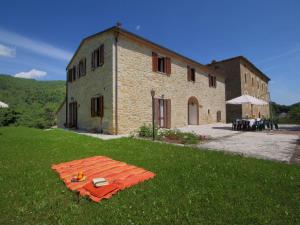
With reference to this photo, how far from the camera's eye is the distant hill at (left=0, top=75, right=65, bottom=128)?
19.8 meters

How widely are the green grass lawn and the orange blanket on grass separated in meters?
0.15

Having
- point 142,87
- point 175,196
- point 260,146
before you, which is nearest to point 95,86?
point 142,87

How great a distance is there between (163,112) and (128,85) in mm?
3921

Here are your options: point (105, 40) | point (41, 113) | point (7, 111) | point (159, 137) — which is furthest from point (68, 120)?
point (159, 137)

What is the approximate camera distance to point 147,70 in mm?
13406

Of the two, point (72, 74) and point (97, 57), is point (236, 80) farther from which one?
point (72, 74)

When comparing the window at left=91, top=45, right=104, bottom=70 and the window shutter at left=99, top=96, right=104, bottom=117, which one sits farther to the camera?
the window at left=91, top=45, right=104, bottom=70

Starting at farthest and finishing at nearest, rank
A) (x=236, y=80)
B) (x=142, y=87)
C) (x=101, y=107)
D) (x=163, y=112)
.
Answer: (x=236, y=80), (x=163, y=112), (x=142, y=87), (x=101, y=107)

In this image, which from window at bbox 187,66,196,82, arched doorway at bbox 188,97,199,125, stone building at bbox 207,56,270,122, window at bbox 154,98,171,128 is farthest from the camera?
stone building at bbox 207,56,270,122

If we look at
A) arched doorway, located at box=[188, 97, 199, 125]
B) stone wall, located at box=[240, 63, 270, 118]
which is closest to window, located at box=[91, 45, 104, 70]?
arched doorway, located at box=[188, 97, 199, 125]

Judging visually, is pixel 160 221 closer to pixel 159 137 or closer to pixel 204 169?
pixel 204 169

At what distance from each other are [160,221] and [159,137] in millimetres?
7396

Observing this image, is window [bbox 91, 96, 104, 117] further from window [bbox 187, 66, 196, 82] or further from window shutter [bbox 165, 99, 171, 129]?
window [bbox 187, 66, 196, 82]

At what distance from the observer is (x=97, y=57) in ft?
44.2
